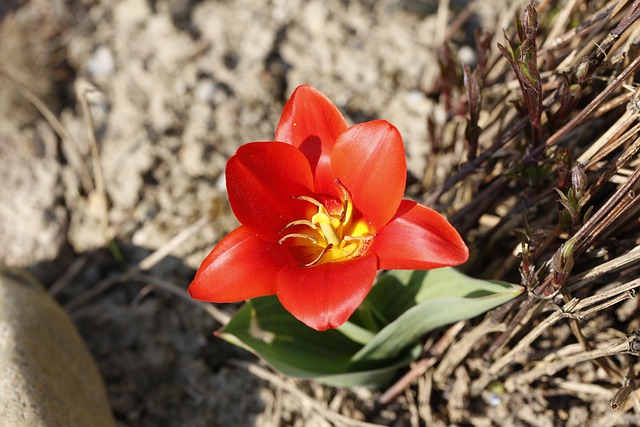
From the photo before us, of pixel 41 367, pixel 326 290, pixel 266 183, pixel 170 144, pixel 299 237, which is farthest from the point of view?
pixel 170 144

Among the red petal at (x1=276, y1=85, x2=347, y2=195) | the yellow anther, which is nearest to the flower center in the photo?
the yellow anther

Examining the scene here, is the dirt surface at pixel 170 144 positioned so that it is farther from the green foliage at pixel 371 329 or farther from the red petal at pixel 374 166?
the red petal at pixel 374 166

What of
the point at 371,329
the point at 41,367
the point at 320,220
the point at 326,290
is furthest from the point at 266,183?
the point at 41,367

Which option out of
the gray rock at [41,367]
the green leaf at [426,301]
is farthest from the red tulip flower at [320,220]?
the gray rock at [41,367]

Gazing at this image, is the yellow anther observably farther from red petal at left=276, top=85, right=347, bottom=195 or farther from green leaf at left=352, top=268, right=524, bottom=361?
green leaf at left=352, top=268, right=524, bottom=361

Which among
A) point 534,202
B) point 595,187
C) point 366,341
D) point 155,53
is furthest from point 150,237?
point 595,187

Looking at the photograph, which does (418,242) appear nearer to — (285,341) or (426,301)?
(426,301)
